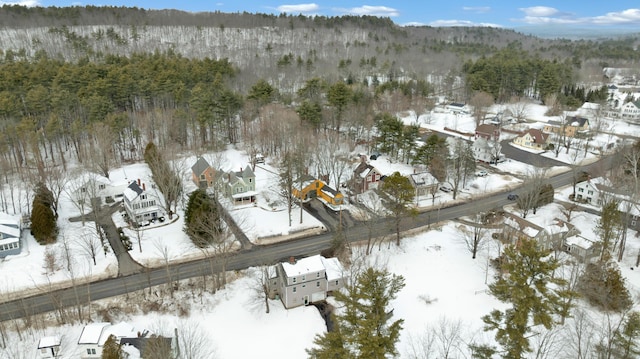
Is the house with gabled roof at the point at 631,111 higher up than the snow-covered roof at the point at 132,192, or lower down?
higher up

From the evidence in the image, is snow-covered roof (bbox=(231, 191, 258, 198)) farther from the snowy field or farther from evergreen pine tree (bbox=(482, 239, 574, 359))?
evergreen pine tree (bbox=(482, 239, 574, 359))

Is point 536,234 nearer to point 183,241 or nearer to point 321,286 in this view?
point 321,286

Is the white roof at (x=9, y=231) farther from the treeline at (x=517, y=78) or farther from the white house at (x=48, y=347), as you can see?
the treeline at (x=517, y=78)

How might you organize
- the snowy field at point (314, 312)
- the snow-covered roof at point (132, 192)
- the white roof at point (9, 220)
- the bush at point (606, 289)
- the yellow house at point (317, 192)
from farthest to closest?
the yellow house at point (317, 192) < the snow-covered roof at point (132, 192) < the white roof at point (9, 220) < the bush at point (606, 289) < the snowy field at point (314, 312)

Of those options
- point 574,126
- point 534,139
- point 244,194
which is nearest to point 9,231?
point 244,194

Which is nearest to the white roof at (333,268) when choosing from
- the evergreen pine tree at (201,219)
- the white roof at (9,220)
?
the evergreen pine tree at (201,219)

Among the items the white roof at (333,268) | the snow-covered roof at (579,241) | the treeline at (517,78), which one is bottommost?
the white roof at (333,268)
